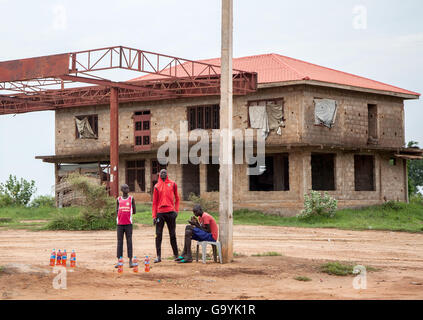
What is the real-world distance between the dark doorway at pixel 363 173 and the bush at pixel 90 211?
1471 centimetres

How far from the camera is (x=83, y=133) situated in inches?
1315

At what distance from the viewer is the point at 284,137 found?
27.8 meters

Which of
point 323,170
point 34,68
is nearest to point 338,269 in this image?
point 34,68

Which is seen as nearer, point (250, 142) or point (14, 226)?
point (14, 226)

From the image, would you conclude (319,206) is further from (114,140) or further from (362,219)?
(114,140)

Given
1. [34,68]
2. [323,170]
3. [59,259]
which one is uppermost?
[34,68]

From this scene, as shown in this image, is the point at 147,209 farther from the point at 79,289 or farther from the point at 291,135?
the point at 79,289

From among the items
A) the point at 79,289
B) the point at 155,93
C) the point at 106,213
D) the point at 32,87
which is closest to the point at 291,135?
the point at 155,93

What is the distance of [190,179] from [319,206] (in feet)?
26.7

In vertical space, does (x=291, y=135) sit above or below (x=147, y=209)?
above

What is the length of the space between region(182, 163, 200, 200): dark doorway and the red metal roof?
560 cm
